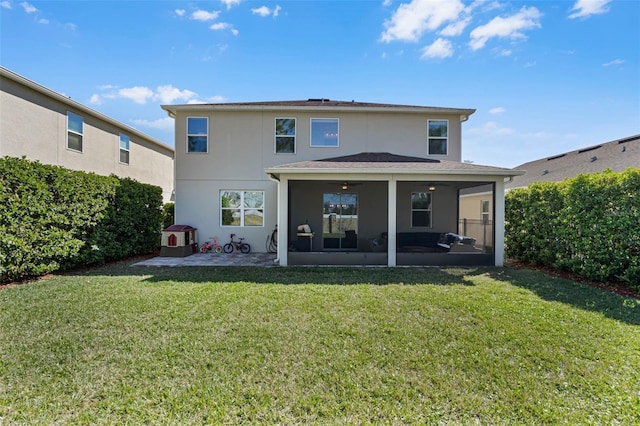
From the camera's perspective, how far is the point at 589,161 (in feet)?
48.6

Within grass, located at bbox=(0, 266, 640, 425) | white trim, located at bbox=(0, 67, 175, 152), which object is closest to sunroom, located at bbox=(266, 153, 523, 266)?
grass, located at bbox=(0, 266, 640, 425)

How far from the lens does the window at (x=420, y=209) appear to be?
40.0 ft

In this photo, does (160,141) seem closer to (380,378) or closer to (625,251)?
(380,378)

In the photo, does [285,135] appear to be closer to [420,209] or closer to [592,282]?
[420,209]

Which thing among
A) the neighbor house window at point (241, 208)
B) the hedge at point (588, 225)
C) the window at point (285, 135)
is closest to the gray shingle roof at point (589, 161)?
the hedge at point (588, 225)

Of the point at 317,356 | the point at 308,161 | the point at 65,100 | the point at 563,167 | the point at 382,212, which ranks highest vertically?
the point at 65,100

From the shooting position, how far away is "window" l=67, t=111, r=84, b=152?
11.6 metres

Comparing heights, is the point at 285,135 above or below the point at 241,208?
above

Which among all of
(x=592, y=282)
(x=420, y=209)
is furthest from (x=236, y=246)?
(x=592, y=282)

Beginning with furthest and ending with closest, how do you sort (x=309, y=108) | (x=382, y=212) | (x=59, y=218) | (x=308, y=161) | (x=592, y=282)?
(x=382, y=212), (x=309, y=108), (x=308, y=161), (x=59, y=218), (x=592, y=282)

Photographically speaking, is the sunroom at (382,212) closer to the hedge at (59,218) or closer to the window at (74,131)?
the hedge at (59,218)

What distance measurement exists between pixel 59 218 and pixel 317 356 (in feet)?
25.1

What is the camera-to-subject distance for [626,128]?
1641 cm

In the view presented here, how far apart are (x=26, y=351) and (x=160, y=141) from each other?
15.9m
